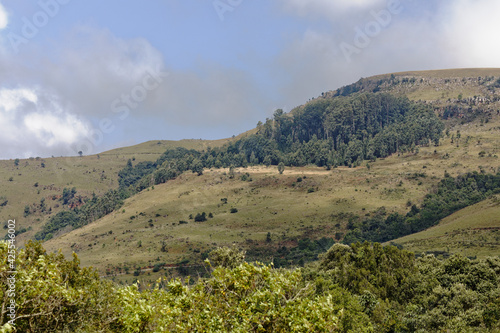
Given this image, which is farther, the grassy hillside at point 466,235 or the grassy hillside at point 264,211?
the grassy hillside at point 264,211

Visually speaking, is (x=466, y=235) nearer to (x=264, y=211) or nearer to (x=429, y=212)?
(x=429, y=212)

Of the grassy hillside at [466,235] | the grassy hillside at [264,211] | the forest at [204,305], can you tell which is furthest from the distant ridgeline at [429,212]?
the forest at [204,305]

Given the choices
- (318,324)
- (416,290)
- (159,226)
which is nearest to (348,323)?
(416,290)

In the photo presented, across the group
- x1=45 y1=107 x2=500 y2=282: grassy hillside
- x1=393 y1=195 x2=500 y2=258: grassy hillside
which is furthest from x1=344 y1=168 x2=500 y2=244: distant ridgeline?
x1=393 y1=195 x2=500 y2=258: grassy hillside

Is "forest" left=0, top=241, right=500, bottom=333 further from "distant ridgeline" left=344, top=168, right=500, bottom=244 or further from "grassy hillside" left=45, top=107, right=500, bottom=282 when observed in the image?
"grassy hillside" left=45, top=107, right=500, bottom=282

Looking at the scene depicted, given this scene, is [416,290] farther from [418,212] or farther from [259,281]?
[418,212]

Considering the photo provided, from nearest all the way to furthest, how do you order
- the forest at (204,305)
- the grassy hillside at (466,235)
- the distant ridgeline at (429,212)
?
the forest at (204,305), the grassy hillside at (466,235), the distant ridgeline at (429,212)

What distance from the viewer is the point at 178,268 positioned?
122 m

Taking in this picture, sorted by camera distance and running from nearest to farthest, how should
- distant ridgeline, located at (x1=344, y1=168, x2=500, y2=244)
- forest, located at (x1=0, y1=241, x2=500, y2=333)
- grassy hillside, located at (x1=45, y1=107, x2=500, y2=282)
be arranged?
forest, located at (x1=0, y1=241, x2=500, y2=333)
distant ridgeline, located at (x1=344, y1=168, x2=500, y2=244)
grassy hillside, located at (x1=45, y1=107, x2=500, y2=282)

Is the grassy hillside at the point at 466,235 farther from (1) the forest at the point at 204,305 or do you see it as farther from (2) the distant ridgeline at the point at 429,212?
(1) the forest at the point at 204,305

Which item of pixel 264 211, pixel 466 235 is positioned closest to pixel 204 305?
pixel 466 235

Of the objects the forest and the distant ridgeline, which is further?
the distant ridgeline

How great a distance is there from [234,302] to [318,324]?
482cm

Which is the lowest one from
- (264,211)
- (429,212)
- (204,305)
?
(429,212)
